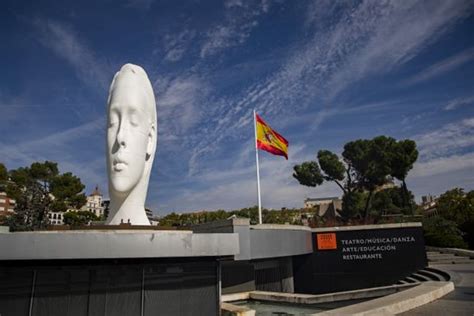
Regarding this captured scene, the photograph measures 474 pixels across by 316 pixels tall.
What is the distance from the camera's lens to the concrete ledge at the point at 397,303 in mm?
8047

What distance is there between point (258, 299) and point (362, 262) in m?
9.50

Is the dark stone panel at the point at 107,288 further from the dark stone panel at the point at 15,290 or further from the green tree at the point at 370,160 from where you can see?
the green tree at the point at 370,160

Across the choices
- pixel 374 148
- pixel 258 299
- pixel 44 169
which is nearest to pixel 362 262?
pixel 258 299

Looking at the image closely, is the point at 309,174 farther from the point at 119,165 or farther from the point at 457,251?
the point at 119,165

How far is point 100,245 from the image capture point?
27.9ft

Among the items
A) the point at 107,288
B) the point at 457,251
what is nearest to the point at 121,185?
the point at 107,288

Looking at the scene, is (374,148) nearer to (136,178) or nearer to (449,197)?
(449,197)

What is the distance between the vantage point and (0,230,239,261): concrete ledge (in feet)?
26.3

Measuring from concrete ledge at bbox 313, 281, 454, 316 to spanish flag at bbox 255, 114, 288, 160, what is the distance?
12317 mm

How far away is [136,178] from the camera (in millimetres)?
13297

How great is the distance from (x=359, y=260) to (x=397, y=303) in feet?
46.6

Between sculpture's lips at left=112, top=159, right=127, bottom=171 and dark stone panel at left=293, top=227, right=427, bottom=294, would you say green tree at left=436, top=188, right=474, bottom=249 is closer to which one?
dark stone panel at left=293, top=227, right=427, bottom=294

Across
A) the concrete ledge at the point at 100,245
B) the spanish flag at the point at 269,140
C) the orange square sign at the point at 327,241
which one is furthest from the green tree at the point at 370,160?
the concrete ledge at the point at 100,245

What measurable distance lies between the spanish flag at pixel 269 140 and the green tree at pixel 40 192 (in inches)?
1195
